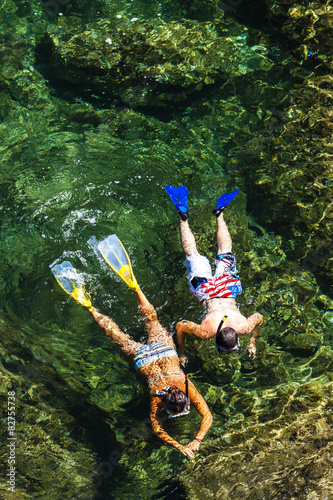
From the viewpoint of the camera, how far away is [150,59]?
7312 millimetres

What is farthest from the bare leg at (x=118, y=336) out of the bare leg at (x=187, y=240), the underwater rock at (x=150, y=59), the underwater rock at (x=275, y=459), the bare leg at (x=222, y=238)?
the underwater rock at (x=150, y=59)

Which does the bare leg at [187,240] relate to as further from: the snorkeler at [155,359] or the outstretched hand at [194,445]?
the outstretched hand at [194,445]

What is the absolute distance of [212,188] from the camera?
6914mm

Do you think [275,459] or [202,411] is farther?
[275,459]

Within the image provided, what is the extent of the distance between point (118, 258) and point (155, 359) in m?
1.53

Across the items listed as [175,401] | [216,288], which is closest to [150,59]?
[216,288]

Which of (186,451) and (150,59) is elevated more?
(150,59)

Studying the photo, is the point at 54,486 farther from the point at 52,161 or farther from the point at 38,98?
the point at 38,98

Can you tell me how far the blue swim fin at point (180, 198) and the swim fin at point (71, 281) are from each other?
5.62ft

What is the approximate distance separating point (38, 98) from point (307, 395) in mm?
6644

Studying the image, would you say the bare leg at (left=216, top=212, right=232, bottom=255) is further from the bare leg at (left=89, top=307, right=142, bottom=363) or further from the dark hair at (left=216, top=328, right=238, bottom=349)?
the bare leg at (left=89, top=307, right=142, bottom=363)

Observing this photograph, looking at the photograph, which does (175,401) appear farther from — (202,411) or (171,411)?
(202,411)

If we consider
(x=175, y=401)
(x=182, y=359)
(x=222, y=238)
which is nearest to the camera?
(x=175, y=401)

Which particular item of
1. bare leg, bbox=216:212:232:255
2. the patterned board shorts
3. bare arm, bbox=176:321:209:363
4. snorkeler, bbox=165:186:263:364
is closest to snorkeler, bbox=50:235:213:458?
bare arm, bbox=176:321:209:363
